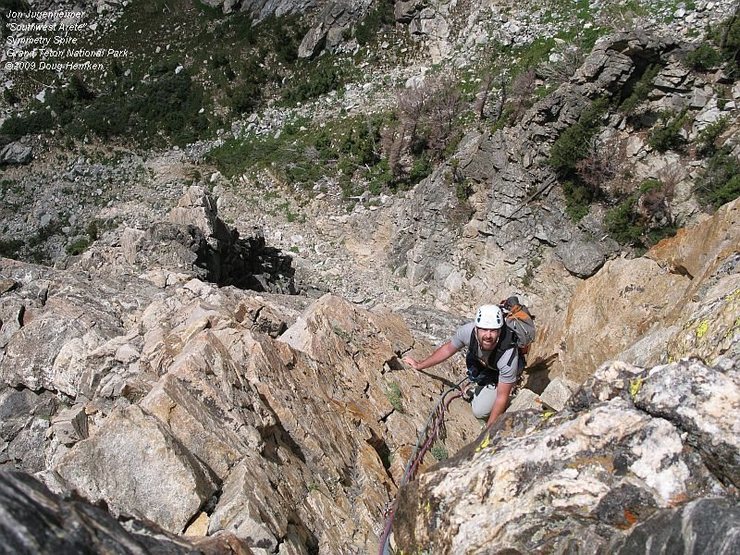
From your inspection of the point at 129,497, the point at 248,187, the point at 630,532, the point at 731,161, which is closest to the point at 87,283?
the point at 129,497

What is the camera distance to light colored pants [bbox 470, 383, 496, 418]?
29.7 feet

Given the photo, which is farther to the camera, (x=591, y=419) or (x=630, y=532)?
(x=591, y=419)

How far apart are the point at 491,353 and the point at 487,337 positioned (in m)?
0.45

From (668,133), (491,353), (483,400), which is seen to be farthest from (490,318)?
Answer: (668,133)

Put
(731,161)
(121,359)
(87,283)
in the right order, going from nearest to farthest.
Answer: (121,359) → (87,283) → (731,161)

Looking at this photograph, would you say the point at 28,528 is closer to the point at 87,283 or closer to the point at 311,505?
the point at 311,505

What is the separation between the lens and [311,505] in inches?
263

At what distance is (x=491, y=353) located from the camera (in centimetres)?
783

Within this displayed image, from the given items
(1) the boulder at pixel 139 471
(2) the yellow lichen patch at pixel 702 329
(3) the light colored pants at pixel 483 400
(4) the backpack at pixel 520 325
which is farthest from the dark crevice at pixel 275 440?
(2) the yellow lichen patch at pixel 702 329

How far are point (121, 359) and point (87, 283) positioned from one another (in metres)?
5.51

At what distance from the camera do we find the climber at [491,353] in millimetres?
7405

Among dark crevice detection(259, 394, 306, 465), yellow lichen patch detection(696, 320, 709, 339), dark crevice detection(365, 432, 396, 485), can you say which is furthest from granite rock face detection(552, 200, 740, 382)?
dark crevice detection(259, 394, 306, 465)

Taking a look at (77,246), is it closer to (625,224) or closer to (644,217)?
(625,224)

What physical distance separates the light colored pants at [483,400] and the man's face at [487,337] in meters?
1.63
